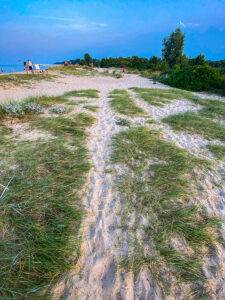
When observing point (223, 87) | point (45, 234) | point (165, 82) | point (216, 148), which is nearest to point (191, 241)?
point (45, 234)

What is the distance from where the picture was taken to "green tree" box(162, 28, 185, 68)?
33.7m

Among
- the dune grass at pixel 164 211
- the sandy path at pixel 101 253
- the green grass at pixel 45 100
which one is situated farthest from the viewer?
the green grass at pixel 45 100

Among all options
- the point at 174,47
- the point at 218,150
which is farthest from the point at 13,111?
the point at 174,47

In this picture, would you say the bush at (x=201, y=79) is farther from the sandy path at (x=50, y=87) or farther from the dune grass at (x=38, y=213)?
the dune grass at (x=38, y=213)

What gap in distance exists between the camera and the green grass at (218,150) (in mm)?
2877

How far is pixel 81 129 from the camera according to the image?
3.75m

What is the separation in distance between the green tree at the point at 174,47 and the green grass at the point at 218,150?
3825 cm

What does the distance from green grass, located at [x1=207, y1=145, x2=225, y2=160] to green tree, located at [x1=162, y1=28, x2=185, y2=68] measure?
38247mm

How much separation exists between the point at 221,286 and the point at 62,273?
134 centimetres

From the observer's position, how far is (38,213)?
1605 mm

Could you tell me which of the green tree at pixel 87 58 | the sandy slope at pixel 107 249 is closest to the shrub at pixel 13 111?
the sandy slope at pixel 107 249

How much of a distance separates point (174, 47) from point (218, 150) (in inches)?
1710

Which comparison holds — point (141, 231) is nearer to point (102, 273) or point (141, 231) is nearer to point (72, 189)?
point (102, 273)

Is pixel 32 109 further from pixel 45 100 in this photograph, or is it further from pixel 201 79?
pixel 201 79
